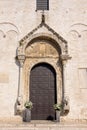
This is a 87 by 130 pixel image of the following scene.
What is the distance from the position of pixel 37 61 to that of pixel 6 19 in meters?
2.96

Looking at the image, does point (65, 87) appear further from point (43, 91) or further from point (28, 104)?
point (28, 104)

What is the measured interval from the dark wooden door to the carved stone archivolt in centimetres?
34

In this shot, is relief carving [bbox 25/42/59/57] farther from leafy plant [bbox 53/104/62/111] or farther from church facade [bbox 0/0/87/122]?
leafy plant [bbox 53/104/62/111]

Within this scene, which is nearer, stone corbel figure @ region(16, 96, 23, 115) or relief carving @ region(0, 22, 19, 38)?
stone corbel figure @ region(16, 96, 23, 115)

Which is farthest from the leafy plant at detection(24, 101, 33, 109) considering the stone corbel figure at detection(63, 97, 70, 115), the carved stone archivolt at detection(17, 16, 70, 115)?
the stone corbel figure at detection(63, 97, 70, 115)

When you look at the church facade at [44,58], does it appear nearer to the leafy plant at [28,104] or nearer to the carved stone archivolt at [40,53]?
the carved stone archivolt at [40,53]

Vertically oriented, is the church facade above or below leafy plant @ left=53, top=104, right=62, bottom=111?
above

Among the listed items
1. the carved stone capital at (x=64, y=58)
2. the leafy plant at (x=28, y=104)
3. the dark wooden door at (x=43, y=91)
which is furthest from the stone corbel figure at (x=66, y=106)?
the carved stone capital at (x=64, y=58)

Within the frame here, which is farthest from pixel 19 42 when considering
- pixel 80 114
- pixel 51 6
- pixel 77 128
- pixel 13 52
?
pixel 77 128

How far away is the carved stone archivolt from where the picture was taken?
44.5ft

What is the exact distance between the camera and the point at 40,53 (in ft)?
46.5

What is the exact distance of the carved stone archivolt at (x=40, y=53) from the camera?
44.5 ft

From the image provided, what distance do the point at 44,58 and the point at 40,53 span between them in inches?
15.0

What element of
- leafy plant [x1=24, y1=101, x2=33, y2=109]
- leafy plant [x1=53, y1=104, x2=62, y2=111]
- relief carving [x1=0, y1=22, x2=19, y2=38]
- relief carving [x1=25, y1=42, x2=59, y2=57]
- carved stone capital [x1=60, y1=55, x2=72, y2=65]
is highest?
relief carving [x1=0, y1=22, x2=19, y2=38]
